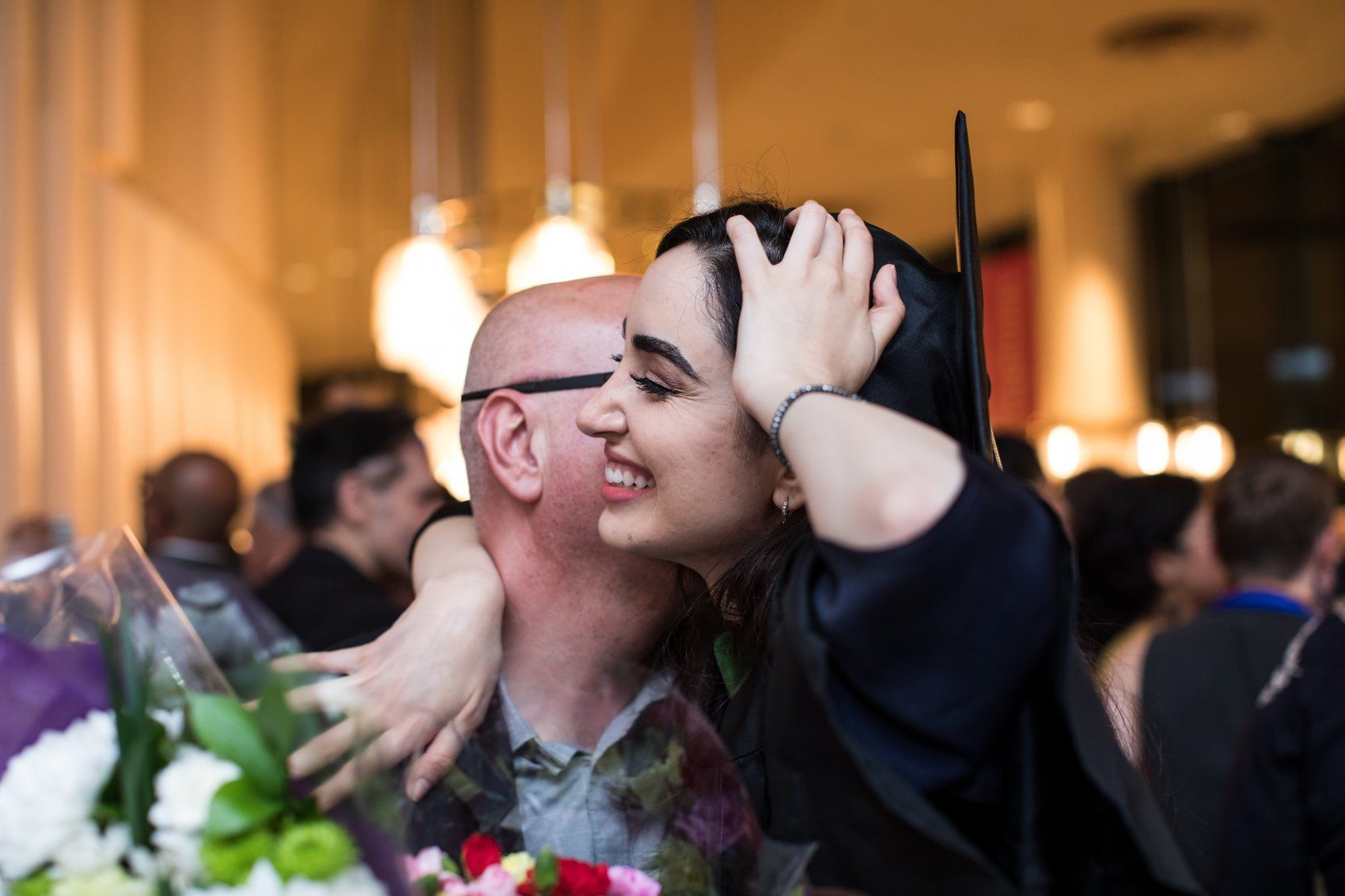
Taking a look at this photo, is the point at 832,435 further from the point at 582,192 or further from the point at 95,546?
the point at 582,192

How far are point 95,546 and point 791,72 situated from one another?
808 centimetres

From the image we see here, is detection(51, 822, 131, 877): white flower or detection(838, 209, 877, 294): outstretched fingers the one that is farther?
detection(838, 209, 877, 294): outstretched fingers

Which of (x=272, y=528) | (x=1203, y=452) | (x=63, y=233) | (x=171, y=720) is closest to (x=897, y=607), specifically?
(x=171, y=720)

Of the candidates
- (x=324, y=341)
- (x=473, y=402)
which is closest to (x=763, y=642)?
(x=473, y=402)

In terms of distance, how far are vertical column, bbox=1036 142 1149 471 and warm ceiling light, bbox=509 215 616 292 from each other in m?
6.74

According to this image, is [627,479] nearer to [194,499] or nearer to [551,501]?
[551,501]

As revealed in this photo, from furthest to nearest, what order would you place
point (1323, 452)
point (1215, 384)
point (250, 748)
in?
point (1215, 384), point (1323, 452), point (250, 748)

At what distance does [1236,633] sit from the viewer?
272 cm

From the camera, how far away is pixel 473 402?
1.63 meters

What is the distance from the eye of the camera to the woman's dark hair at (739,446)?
1.10 meters

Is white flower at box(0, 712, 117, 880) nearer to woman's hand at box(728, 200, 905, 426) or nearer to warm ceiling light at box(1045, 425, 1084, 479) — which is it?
woman's hand at box(728, 200, 905, 426)

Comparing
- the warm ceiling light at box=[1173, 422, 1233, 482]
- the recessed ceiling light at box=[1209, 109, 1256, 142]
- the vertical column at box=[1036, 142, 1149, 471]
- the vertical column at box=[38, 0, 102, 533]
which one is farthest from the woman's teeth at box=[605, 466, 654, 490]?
the recessed ceiling light at box=[1209, 109, 1256, 142]

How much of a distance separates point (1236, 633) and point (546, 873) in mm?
2232

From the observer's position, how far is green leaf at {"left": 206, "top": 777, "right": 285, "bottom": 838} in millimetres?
706
